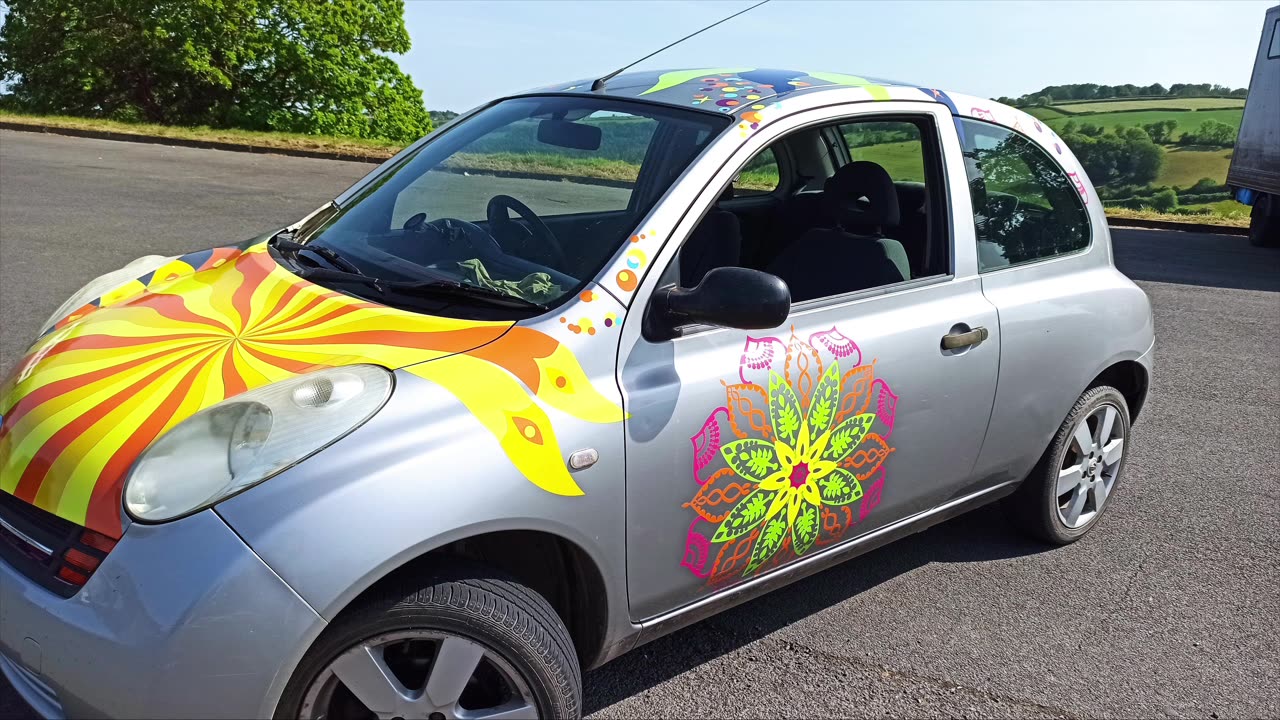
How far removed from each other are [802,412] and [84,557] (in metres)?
1.77

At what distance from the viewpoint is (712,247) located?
3258 mm

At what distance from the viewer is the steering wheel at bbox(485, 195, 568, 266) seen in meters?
2.83

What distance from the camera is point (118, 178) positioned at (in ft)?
41.4

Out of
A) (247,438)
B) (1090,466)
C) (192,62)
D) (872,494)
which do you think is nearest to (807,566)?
(872,494)

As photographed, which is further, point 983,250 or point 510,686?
point 983,250

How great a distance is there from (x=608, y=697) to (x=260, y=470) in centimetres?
138

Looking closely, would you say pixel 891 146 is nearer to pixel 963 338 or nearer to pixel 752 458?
pixel 963 338

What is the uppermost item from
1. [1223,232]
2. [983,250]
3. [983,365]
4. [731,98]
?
[731,98]

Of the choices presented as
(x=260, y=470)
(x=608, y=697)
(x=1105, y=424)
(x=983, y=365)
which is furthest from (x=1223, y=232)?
(x=260, y=470)

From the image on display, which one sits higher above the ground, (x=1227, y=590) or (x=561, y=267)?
(x=561, y=267)

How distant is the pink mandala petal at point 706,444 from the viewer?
263 centimetres

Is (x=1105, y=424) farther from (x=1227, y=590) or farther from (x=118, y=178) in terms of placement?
(x=118, y=178)

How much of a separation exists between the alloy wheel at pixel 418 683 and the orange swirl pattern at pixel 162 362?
0.50 m

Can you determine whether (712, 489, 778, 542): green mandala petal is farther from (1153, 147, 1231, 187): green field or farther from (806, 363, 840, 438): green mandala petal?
(1153, 147, 1231, 187): green field
